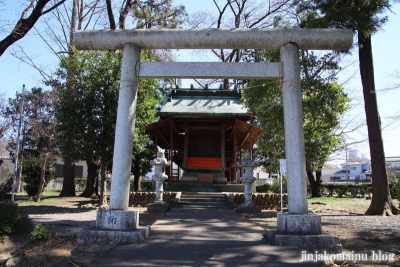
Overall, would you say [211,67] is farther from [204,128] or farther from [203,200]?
[204,128]

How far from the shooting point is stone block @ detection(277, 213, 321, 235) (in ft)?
18.3

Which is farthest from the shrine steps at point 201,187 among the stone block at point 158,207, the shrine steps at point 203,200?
the stone block at point 158,207

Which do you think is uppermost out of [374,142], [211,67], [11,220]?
[211,67]

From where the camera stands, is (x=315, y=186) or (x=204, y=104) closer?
(x=204, y=104)

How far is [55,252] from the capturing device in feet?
18.0

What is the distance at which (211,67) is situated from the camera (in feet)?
20.7

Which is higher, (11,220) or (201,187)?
(201,187)

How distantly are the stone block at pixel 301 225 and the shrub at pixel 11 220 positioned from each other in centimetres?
592

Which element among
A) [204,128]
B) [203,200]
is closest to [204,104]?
[204,128]

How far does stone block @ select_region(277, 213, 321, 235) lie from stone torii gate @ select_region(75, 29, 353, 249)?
0.70 feet

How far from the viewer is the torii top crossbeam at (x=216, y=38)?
6.31m

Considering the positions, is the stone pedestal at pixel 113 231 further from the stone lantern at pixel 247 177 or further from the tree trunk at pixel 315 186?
the tree trunk at pixel 315 186

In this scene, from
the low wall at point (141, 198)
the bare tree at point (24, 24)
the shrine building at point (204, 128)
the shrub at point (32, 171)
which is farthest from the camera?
the shrub at point (32, 171)

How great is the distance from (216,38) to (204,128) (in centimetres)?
1122
